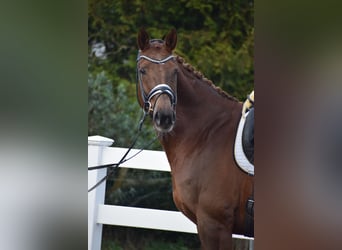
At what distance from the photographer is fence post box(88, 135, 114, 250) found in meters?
3.37

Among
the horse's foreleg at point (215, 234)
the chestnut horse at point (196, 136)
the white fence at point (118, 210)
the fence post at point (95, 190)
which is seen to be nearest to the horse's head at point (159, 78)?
the chestnut horse at point (196, 136)

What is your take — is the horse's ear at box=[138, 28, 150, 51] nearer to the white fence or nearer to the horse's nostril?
the horse's nostril

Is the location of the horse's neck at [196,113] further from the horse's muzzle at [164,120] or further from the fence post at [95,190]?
the fence post at [95,190]

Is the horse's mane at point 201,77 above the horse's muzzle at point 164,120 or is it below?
above

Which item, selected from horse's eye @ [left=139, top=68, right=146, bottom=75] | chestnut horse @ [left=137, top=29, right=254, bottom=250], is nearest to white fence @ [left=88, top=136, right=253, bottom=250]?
chestnut horse @ [left=137, top=29, right=254, bottom=250]

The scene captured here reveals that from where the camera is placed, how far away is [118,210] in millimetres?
3441

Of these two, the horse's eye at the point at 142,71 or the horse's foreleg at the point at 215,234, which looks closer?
the horse's foreleg at the point at 215,234

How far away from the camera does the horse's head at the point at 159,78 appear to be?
3.02 metres

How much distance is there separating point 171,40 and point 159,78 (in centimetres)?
24

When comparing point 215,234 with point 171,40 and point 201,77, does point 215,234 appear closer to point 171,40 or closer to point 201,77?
point 201,77

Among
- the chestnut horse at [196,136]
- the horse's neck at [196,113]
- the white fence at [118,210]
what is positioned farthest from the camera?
the white fence at [118,210]
